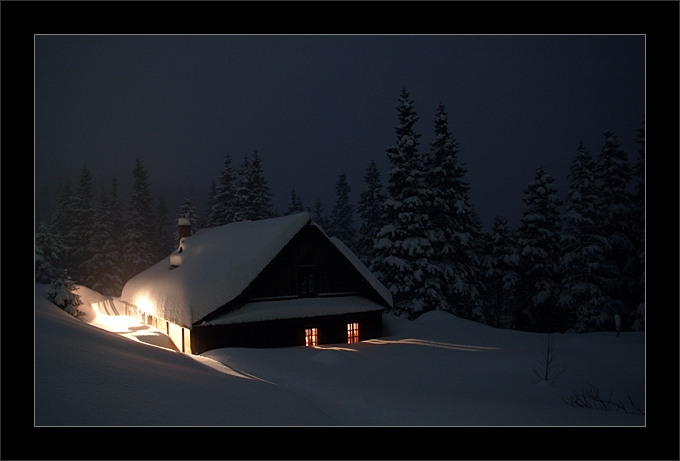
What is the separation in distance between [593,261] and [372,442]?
27.0 meters

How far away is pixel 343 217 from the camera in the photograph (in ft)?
149

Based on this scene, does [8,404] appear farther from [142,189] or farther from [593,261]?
[142,189]

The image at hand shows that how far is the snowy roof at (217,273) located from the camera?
17.9 m

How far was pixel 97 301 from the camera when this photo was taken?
28875 mm

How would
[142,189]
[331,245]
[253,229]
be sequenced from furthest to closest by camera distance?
[142,189] → [253,229] → [331,245]

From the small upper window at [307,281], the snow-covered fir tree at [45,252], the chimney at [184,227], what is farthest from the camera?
the chimney at [184,227]

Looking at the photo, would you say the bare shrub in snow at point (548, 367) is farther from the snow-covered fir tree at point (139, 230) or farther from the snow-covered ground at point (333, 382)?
the snow-covered fir tree at point (139, 230)

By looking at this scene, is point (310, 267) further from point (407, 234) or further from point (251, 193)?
point (251, 193)

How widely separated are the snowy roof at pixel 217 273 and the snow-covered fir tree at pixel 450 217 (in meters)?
7.89

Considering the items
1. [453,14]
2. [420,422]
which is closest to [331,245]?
[420,422]

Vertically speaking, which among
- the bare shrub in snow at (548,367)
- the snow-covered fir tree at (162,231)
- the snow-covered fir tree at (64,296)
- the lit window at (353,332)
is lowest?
the lit window at (353,332)

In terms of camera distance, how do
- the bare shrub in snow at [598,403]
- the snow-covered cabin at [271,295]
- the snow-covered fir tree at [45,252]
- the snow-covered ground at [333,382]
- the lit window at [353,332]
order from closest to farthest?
the snow-covered ground at [333,382], the bare shrub in snow at [598,403], the snow-covered cabin at [271,295], the lit window at [353,332], the snow-covered fir tree at [45,252]

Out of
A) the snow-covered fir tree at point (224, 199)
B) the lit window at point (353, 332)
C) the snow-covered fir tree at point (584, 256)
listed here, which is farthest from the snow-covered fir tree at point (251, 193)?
the snow-covered fir tree at point (584, 256)

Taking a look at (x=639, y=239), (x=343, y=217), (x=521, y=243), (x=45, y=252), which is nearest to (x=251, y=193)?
(x=343, y=217)
